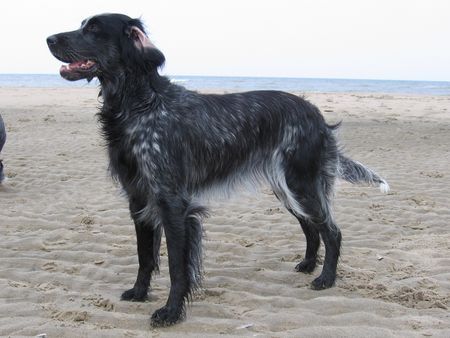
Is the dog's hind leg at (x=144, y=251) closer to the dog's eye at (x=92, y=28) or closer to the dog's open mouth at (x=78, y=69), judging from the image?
the dog's open mouth at (x=78, y=69)

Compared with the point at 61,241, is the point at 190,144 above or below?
above

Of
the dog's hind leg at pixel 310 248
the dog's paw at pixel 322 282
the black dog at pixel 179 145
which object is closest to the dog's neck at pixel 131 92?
the black dog at pixel 179 145

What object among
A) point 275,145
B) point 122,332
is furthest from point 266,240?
point 122,332

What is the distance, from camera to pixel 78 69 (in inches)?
164

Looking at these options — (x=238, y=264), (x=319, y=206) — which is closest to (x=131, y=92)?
(x=319, y=206)

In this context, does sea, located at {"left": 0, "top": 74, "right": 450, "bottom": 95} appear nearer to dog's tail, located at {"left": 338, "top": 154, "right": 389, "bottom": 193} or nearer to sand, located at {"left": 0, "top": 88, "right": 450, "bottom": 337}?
sand, located at {"left": 0, "top": 88, "right": 450, "bottom": 337}

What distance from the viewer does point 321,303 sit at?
4.38m

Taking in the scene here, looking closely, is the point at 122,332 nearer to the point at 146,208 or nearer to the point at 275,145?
the point at 146,208

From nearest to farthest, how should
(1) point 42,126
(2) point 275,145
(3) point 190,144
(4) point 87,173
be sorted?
1. (3) point 190,144
2. (2) point 275,145
3. (4) point 87,173
4. (1) point 42,126

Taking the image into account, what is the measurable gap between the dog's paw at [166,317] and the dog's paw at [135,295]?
48 cm

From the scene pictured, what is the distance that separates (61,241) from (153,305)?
1951 mm

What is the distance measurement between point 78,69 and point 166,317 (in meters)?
1.97

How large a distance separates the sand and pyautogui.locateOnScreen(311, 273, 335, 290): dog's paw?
0.25 ft

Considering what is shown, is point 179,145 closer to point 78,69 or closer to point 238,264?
point 78,69
